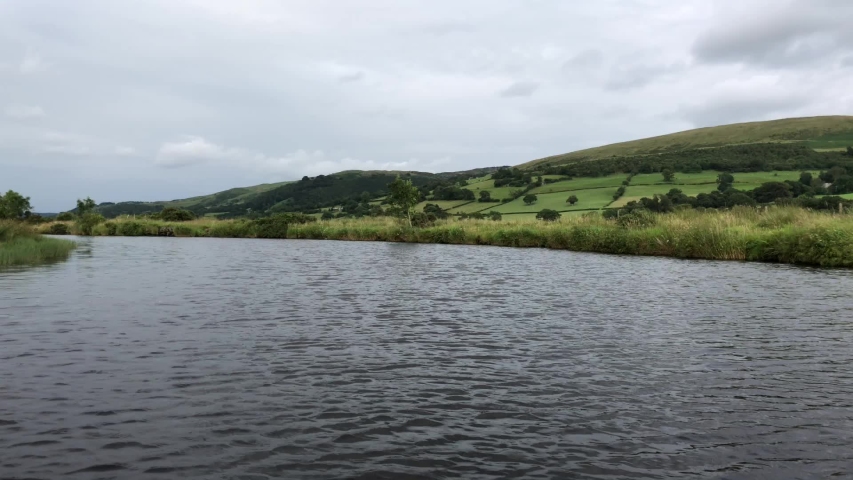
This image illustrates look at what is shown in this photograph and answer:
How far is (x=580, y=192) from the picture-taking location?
302ft

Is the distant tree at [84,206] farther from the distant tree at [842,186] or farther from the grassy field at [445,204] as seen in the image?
the distant tree at [842,186]

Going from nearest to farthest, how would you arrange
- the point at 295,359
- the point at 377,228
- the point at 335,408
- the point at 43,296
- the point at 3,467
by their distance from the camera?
the point at 3,467
the point at 335,408
the point at 295,359
the point at 43,296
the point at 377,228

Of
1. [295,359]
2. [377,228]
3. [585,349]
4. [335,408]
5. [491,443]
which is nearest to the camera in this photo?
[491,443]

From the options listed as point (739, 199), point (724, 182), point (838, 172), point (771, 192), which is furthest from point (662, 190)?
point (838, 172)

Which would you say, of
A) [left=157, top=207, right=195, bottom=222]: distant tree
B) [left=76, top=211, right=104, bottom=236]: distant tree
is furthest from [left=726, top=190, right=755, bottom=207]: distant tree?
[left=76, top=211, right=104, bottom=236]: distant tree

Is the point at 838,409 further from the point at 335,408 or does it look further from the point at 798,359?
the point at 335,408

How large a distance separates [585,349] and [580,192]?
83212mm

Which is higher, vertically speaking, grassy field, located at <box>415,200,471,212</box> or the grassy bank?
grassy field, located at <box>415,200,471,212</box>

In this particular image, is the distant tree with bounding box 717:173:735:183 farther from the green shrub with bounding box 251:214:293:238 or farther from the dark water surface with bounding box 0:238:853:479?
the dark water surface with bounding box 0:238:853:479

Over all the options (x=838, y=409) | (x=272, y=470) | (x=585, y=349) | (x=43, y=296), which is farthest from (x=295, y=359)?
(x=43, y=296)

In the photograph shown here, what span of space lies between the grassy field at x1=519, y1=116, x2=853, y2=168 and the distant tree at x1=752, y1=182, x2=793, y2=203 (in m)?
56.3

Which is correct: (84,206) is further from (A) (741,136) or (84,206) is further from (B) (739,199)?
(A) (741,136)

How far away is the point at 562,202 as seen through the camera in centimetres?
8494

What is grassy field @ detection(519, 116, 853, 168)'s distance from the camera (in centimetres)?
13250
